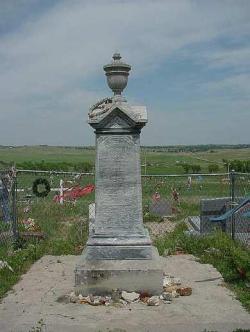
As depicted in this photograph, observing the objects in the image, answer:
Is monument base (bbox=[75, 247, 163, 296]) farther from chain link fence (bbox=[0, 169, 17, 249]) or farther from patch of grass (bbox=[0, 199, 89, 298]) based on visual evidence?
chain link fence (bbox=[0, 169, 17, 249])

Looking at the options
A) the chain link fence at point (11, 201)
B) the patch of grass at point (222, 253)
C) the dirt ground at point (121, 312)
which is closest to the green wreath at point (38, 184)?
the chain link fence at point (11, 201)

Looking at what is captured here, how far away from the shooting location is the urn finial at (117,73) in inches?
300

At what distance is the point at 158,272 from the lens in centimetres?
731

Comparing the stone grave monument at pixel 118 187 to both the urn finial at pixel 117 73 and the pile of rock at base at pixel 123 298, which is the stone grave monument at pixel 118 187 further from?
the pile of rock at base at pixel 123 298

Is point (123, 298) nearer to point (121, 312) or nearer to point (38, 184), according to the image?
point (121, 312)

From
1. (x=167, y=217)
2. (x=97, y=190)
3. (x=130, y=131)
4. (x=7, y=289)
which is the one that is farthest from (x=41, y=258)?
(x=167, y=217)

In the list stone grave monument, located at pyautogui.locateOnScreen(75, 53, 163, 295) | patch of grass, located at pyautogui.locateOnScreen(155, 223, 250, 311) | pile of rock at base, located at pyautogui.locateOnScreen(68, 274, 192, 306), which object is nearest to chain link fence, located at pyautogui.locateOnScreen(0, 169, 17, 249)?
patch of grass, located at pyautogui.locateOnScreen(155, 223, 250, 311)

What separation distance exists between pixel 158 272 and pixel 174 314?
85 centimetres

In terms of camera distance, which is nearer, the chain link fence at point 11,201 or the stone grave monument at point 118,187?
the stone grave monument at point 118,187

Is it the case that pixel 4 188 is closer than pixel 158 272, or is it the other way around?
pixel 158 272

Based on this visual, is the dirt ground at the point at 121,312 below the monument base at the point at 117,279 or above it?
below

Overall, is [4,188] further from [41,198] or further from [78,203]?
[78,203]

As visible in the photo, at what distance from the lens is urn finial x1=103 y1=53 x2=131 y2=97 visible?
763cm

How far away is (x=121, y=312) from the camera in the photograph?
6.64m
